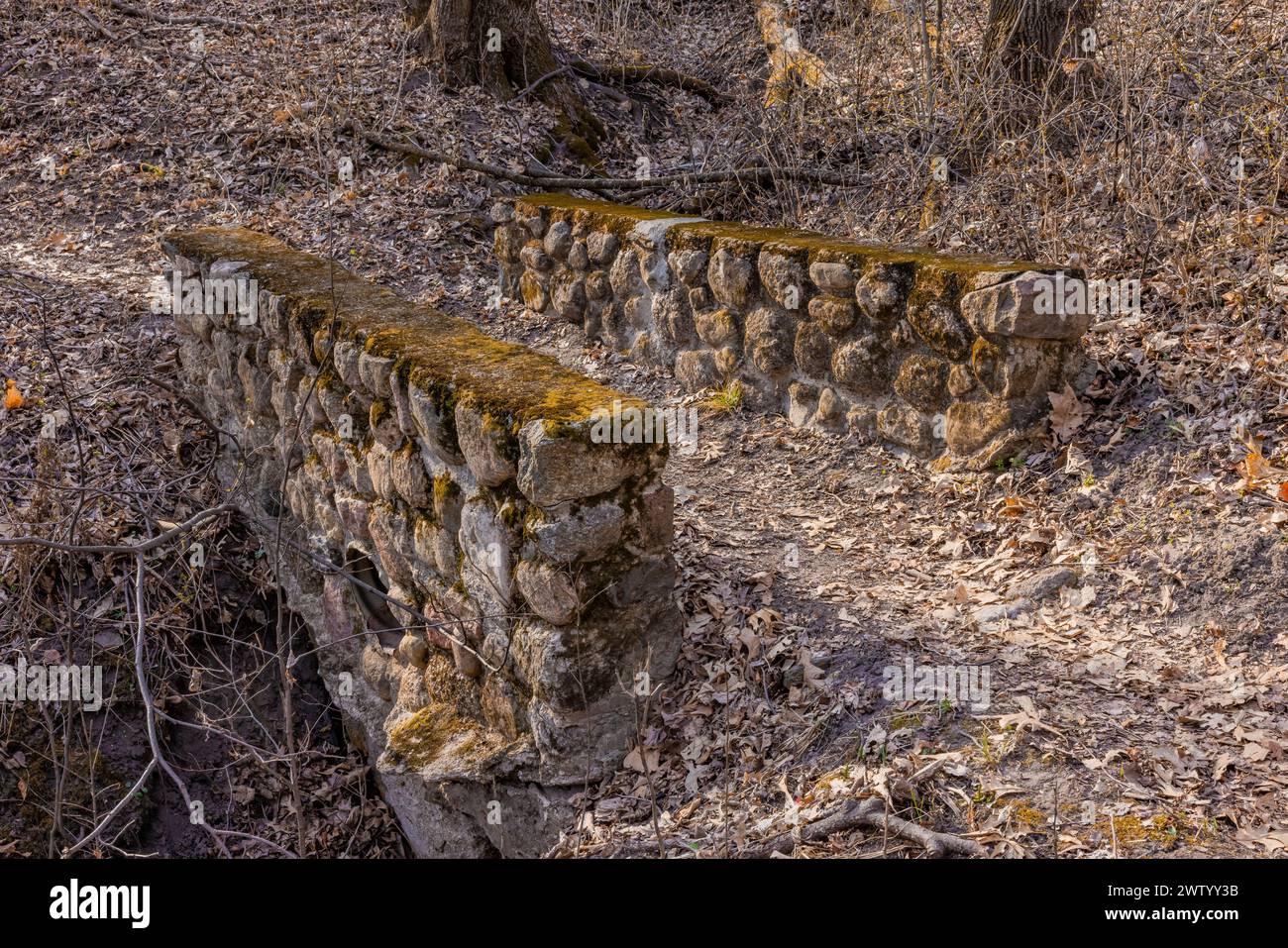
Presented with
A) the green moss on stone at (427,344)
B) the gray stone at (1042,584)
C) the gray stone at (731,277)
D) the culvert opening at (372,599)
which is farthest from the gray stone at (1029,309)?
the culvert opening at (372,599)

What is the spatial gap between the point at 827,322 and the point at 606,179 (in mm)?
3929

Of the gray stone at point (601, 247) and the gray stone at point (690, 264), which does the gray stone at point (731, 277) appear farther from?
the gray stone at point (601, 247)

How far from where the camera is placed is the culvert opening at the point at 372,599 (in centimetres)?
488

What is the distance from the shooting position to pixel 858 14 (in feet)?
28.0

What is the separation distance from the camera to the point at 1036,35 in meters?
6.63

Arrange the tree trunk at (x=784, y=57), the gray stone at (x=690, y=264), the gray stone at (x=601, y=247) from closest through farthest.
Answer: the gray stone at (x=690, y=264) < the gray stone at (x=601, y=247) < the tree trunk at (x=784, y=57)

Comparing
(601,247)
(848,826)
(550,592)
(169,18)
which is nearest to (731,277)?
(601,247)

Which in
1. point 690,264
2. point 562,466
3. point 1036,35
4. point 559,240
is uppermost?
point 1036,35

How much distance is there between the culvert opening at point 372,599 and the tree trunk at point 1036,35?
4941mm

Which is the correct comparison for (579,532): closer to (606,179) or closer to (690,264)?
(690,264)

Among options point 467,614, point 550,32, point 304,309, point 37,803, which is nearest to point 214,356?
point 304,309

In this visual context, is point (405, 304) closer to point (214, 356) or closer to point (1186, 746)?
point (214, 356)

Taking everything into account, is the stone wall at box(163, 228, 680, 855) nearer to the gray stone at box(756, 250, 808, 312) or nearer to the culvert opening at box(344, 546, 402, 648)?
the culvert opening at box(344, 546, 402, 648)

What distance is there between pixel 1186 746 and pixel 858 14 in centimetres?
724
